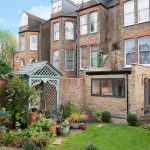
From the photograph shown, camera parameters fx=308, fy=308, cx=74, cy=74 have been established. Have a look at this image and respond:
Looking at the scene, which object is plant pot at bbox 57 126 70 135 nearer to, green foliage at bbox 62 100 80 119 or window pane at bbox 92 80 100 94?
green foliage at bbox 62 100 80 119

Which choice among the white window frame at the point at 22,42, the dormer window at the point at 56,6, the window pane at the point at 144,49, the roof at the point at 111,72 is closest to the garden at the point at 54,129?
the roof at the point at 111,72

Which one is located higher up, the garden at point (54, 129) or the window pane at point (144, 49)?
the window pane at point (144, 49)

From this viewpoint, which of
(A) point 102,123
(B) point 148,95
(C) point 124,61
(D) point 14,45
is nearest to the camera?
(A) point 102,123

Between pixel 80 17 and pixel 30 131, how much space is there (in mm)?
21386

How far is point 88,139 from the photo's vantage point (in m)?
15.1

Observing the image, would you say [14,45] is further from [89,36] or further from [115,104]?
[115,104]

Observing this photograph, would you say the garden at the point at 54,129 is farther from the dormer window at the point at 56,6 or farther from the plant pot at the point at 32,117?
the dormer window at the point at 56,6

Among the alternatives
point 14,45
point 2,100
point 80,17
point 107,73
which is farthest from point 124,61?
point 14,45

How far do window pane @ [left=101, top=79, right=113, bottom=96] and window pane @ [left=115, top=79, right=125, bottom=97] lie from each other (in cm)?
54

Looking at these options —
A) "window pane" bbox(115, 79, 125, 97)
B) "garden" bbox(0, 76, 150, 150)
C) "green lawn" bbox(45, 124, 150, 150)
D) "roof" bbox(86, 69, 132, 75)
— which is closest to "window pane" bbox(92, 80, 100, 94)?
"roof" bbox(86, 69, 132, 75)

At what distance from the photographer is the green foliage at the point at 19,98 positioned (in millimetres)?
17141

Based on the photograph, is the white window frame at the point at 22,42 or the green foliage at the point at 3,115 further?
the white window frame at the point at 22,42

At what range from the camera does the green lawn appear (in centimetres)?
1362

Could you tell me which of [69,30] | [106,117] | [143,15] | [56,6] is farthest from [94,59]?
[106,117]
